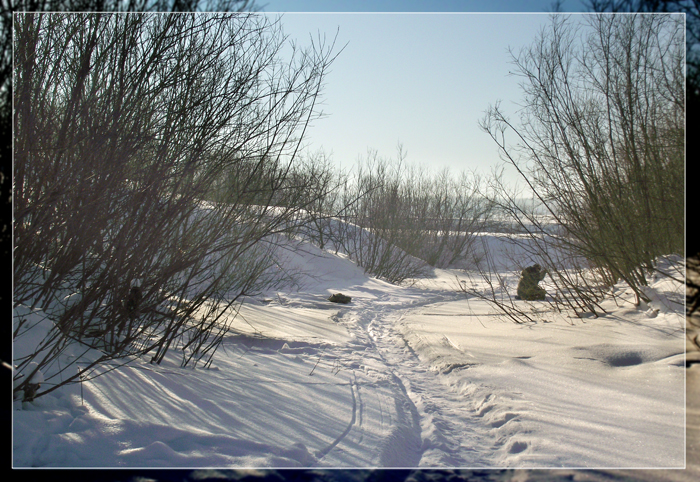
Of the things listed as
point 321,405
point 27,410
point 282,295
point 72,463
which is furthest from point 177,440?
point 282,295

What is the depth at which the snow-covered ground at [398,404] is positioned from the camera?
2.03 meters

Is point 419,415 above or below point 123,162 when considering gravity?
below

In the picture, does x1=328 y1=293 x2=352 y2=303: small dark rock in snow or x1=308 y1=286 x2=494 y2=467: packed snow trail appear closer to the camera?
x1=308 y1=286 x2=494 y2=467: packed snow trail

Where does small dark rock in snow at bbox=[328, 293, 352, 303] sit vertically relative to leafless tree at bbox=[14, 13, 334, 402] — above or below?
below

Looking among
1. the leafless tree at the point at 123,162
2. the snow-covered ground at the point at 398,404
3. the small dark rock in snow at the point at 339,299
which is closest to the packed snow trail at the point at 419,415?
the snow-covered ground at the point at 398,404

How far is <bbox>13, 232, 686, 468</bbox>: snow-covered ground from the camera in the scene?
79.7 inches

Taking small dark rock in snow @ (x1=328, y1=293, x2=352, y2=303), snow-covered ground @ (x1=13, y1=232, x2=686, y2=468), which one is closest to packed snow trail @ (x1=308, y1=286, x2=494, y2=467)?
snow-covered ground @ (x1=13, y1=232, x2=686, y2=468)

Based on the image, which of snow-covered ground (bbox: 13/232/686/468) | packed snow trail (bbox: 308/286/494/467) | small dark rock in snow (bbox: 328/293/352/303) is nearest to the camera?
snow-covered ground (bbox: 13/232/686/468)

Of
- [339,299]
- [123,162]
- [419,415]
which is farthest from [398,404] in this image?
[339,299]

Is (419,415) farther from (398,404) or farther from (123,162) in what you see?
(123,162)

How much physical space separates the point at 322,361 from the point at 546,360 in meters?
1.97

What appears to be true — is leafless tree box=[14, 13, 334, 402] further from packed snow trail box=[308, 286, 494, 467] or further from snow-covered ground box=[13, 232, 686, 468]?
packed snow trail box=[308, 286, 494, 467]

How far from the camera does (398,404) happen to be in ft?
10.4

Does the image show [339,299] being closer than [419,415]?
No
